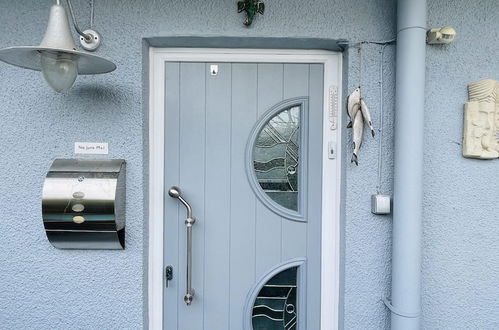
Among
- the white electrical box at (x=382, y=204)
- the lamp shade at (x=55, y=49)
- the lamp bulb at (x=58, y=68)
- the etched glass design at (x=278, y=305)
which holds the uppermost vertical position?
the lamp shade at (x=55, y=49)

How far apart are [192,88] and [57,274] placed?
5.35ft

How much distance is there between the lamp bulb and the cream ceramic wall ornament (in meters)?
2.50

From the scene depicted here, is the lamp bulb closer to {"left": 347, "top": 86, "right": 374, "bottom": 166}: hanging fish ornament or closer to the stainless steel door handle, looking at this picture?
the stainless steel door handle

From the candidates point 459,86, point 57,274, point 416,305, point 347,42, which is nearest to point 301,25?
point 347,42

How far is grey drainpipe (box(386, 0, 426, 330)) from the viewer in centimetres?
190

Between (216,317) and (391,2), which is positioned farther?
(216,317)

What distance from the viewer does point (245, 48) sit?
86.3 inches

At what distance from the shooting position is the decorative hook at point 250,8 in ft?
6.54

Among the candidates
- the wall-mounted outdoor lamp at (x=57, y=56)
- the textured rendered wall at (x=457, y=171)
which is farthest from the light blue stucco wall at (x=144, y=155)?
the wall-mounted outdoor lamp at (x=57, y=56)

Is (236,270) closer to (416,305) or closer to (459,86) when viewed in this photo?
(416,305)

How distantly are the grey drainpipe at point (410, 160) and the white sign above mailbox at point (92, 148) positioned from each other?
78.3 inches

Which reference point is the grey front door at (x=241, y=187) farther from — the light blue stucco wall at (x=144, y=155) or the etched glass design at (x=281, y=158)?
the light blue stucco wall at (x=144, y=155)

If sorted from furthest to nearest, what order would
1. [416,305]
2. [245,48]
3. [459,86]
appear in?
[245,48]
[459,86]
[416,305]

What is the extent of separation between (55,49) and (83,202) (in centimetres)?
94
